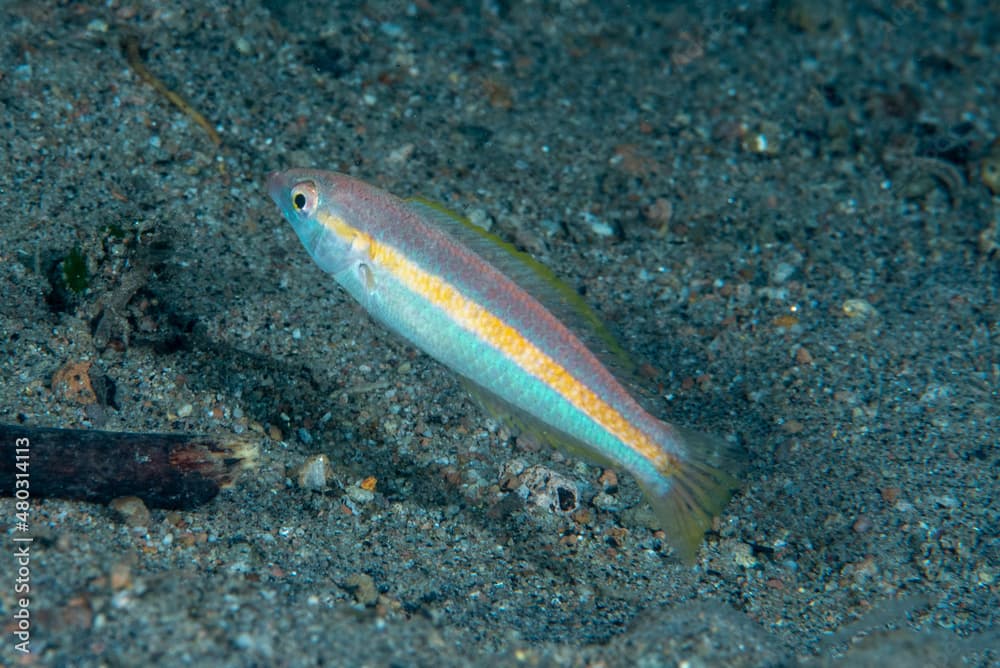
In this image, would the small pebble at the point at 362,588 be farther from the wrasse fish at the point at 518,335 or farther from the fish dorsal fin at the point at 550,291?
the fish dorsal fin at the point at 550,291

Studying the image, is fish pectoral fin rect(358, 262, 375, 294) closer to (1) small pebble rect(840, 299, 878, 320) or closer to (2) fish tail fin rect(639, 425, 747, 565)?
(2) fish tail fin rect(639, 425, 747, 565)

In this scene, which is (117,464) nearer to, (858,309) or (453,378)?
(453,378)

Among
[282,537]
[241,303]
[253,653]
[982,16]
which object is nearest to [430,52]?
[241,303]

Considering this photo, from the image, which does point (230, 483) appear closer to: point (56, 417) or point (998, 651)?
point (56, 417)

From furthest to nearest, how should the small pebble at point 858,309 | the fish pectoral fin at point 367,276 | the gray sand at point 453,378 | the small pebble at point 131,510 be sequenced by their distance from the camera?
1. the small pebble at point 858,309
2. the fish pectoral fin at point 367,276
3. the small pebble at point 131,510
4. the gray sand at point 453,378

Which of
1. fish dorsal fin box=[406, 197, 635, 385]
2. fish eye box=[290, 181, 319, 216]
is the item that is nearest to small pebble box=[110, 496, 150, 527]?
fish eye box=[290, 181, 319, 216]

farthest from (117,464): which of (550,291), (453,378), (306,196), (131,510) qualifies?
(550,291)

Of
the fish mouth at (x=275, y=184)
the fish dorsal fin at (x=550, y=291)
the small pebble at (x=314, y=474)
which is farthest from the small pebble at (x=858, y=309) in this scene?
the fish mouth at (x=275, y=184)
